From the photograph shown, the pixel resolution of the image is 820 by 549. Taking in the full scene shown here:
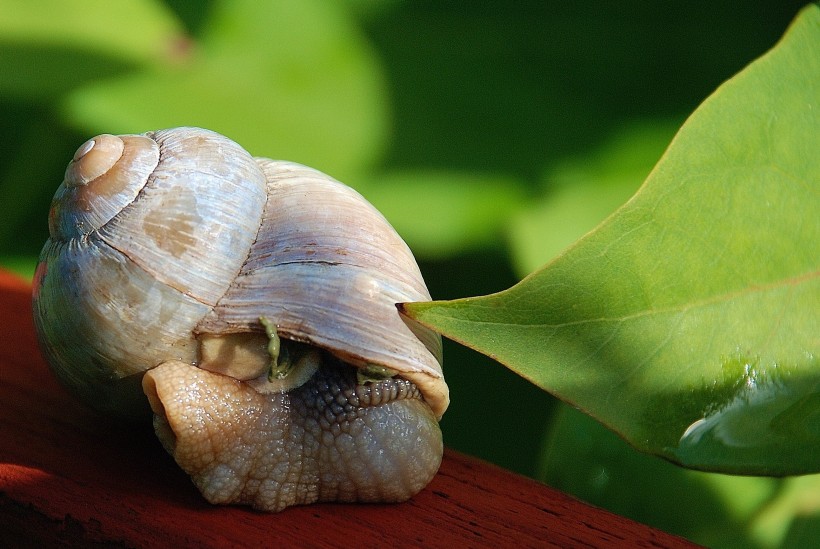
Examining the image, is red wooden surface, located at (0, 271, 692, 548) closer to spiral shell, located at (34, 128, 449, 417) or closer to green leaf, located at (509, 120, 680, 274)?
spiral shell, located at (34, 128, 449, 417)

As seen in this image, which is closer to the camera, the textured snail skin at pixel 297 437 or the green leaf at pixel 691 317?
the green leaf at pixel 691 317

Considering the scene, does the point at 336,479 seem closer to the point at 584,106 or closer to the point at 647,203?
the point at 647,203

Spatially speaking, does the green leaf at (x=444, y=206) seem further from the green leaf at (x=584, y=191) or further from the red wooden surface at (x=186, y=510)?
the red wooden surface at (x=186, y=510)

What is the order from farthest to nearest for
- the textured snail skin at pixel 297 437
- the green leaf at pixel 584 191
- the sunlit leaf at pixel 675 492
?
1. the green leaf at pixel 584 191
2. the sunlit leaf at pixel 675 492
3. the textured snail skin at pixel 297 437

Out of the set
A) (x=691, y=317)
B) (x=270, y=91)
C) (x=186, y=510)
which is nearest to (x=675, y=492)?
(x=691, y=317)

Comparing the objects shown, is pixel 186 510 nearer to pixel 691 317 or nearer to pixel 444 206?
pixel 691 317

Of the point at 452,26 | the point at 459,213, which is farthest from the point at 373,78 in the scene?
the point at 459,213

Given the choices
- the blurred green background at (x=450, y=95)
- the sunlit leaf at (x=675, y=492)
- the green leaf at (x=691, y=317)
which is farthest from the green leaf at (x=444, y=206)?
the green leaf at (x=691, y=317)
